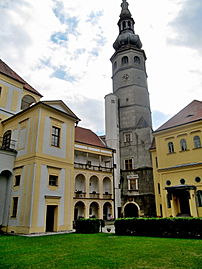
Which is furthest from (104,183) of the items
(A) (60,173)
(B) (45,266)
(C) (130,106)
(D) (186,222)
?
(B) (45,266)

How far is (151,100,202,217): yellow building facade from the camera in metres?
23.2

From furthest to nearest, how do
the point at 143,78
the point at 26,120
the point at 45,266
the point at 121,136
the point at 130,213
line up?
the point at 143,78 → the point at 121,136 → the point at 130,213 → the point at 26,120 → the point at 45,266

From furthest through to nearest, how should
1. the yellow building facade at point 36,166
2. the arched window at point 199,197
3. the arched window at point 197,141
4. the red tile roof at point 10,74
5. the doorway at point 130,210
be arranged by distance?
the doorway at point 130,210 < the arched window at point 197,141 < the red tile roof at point 10,74 < the arched window at point 199,197 < the yellow building facade at point 36,166

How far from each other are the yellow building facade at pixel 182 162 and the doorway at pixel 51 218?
1208 centimetres

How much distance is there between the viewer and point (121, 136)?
39.1 metres

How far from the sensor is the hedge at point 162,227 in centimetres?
1240

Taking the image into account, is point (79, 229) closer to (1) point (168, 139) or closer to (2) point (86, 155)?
(1) point (168, 139)

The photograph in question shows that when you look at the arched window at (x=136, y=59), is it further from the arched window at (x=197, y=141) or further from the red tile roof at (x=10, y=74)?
the red tile roof at (x=10, y=74)

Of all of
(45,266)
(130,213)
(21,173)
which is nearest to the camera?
(45,266)

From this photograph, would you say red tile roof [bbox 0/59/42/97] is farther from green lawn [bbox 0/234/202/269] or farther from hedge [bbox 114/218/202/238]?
green lawn [bbox 0/234/202/269]

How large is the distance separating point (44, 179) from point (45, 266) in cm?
1125

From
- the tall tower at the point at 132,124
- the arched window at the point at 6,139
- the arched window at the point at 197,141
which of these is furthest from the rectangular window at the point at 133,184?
the arched window at the point at 6,139

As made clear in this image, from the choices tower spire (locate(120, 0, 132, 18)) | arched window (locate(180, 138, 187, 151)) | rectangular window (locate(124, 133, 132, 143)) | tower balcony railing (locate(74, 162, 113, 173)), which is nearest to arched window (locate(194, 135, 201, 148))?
arched window (locate(180, 138, 187, 151))

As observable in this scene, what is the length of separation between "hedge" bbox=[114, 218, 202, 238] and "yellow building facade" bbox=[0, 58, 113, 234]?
579 cm
